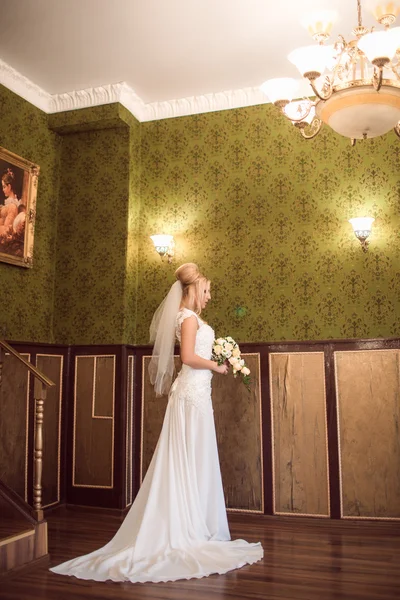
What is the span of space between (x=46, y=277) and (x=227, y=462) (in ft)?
9.26

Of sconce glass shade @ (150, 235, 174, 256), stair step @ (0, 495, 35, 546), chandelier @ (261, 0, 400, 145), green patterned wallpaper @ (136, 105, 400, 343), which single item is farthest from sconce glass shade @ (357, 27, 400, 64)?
stair step @ (0, 495, 35, 546)

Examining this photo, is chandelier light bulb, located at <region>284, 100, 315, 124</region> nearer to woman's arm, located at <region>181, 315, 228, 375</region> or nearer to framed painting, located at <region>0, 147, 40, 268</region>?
woman's arm, located at <region>181, 315, 228, 375</region>

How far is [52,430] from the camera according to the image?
596 cm

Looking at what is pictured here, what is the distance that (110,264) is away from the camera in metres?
6.29

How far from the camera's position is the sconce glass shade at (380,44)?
9.88 feet

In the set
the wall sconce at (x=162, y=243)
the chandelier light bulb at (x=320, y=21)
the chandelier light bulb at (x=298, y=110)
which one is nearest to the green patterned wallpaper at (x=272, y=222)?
the wall sconce at (x=162, y=243)

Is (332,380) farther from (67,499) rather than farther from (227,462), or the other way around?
(67,499)

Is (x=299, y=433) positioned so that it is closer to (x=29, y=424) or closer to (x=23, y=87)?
(x=29, y=424)

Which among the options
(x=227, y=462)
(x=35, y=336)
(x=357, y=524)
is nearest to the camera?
(x=357, y=524)

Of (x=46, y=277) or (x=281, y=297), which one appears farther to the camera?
(x=46, y=277)

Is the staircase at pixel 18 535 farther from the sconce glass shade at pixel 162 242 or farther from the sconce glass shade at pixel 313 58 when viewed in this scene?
the sconce glass shade at pixel 313 58

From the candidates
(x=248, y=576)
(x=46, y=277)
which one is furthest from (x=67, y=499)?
(x=248, y=576)

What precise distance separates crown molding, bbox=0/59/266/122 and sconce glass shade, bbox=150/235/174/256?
4.92ft

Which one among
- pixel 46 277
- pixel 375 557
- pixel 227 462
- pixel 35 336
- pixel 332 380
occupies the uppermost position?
pixel 46 277
